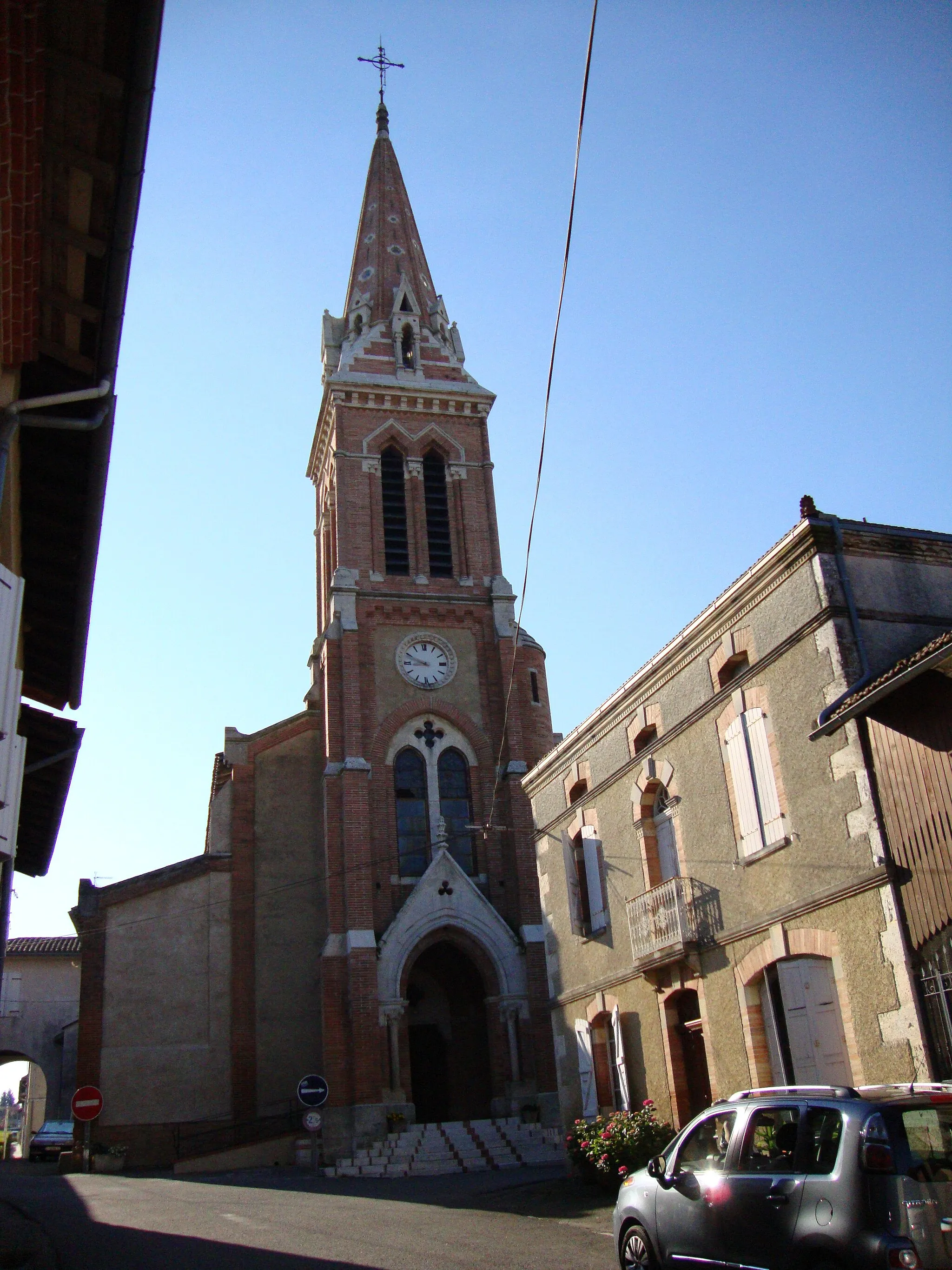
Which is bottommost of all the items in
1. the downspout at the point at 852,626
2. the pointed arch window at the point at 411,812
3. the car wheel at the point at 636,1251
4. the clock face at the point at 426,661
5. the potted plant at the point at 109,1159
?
the car wheel at the point at 636,1251

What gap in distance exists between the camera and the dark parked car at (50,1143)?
108 feet

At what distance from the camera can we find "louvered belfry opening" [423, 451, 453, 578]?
1326 inches

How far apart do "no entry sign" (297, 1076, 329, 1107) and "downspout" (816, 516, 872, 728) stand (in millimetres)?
13862

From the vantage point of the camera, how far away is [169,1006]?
2777 centimetres

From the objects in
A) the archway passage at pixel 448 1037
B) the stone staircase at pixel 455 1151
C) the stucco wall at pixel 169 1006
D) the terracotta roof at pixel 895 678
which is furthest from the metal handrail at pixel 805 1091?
the stucco wall at pixel 169 1006

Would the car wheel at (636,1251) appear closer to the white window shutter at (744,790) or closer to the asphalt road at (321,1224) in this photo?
the asphalt road at (321,1224)

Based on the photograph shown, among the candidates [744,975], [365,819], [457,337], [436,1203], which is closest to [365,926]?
[365,819]

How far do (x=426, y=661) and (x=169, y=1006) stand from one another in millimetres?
11330

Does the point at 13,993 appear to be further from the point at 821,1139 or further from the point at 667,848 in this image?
the point at 821,1139

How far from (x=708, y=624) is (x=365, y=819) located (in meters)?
15.8

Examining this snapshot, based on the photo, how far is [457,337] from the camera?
3903cm

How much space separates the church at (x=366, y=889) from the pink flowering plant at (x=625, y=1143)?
1169 cm

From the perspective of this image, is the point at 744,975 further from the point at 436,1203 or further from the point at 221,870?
the point at 221,870

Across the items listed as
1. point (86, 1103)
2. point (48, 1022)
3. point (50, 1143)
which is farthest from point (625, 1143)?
point (48, 1022)
